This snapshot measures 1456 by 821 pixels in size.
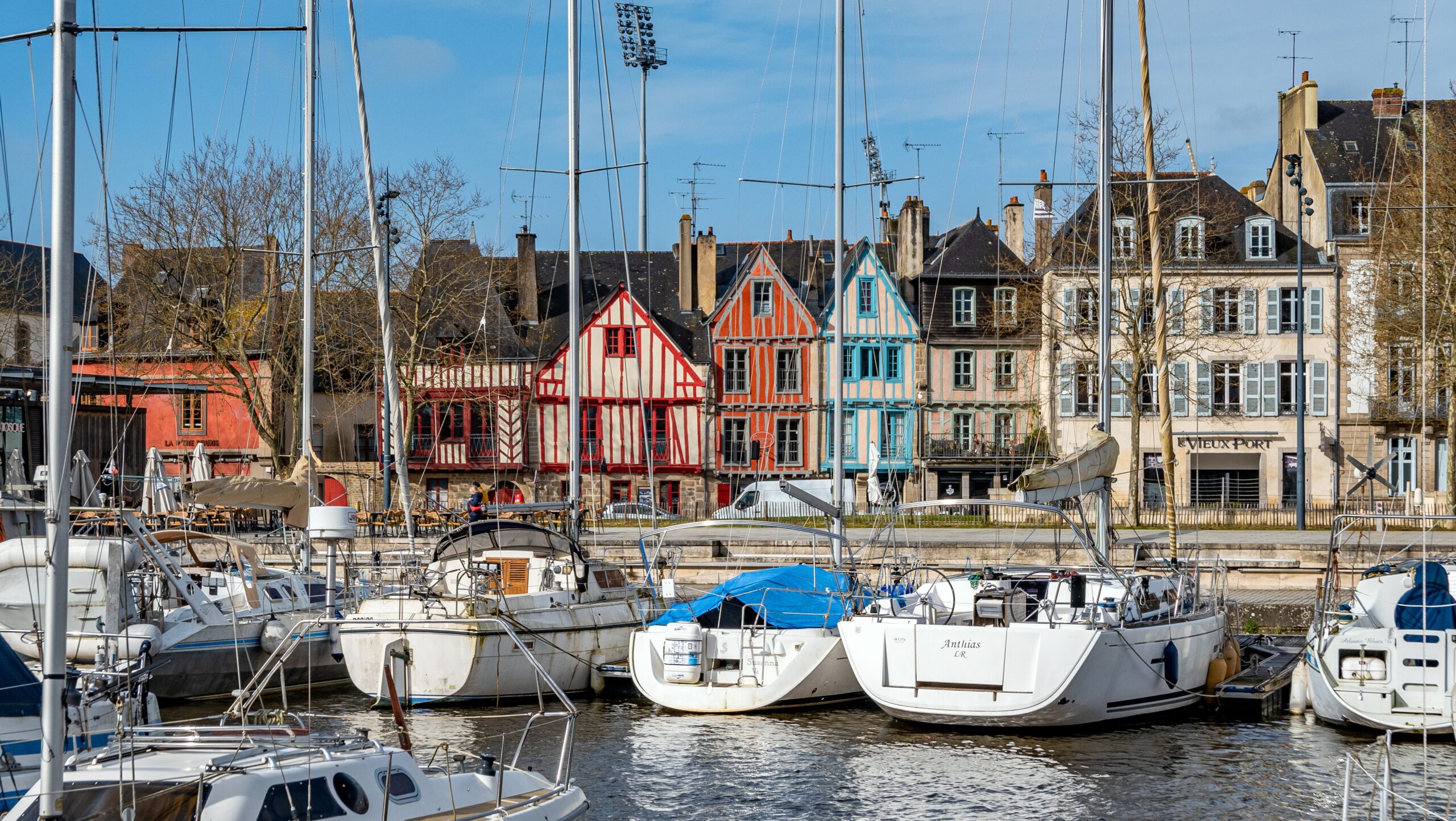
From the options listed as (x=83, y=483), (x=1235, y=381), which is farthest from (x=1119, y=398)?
(x=83, y=483)

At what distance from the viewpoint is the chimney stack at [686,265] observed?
57.2 m

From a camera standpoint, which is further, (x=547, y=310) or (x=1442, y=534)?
(x=547, y=310)

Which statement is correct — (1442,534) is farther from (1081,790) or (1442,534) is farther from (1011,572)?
(1081,790)

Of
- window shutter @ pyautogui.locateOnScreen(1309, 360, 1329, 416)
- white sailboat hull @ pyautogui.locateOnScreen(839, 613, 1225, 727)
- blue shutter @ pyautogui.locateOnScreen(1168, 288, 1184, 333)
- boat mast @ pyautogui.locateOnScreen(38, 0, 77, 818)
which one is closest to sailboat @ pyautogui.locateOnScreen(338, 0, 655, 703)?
white sailboat hull @ pyautogui.locateOnScreen(839, 613, 1225, 727)

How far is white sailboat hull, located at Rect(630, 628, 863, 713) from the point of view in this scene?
19609 mm

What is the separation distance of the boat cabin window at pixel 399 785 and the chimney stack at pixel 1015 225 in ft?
152

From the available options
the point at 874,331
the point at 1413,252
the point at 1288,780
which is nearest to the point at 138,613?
the point at 1288,780

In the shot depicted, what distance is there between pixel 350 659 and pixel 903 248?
A: 39.3m

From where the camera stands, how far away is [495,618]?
20.4 metres

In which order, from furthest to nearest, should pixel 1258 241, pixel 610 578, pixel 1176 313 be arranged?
pixel 1258 241, pixel 1176 313, pixel 610 578

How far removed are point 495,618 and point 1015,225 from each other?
40430 mm

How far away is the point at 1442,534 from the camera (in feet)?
122

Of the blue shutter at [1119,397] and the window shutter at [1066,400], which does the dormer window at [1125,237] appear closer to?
the blue shutter at [1119,397]

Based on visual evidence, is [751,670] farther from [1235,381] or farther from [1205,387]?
[1235,381]
